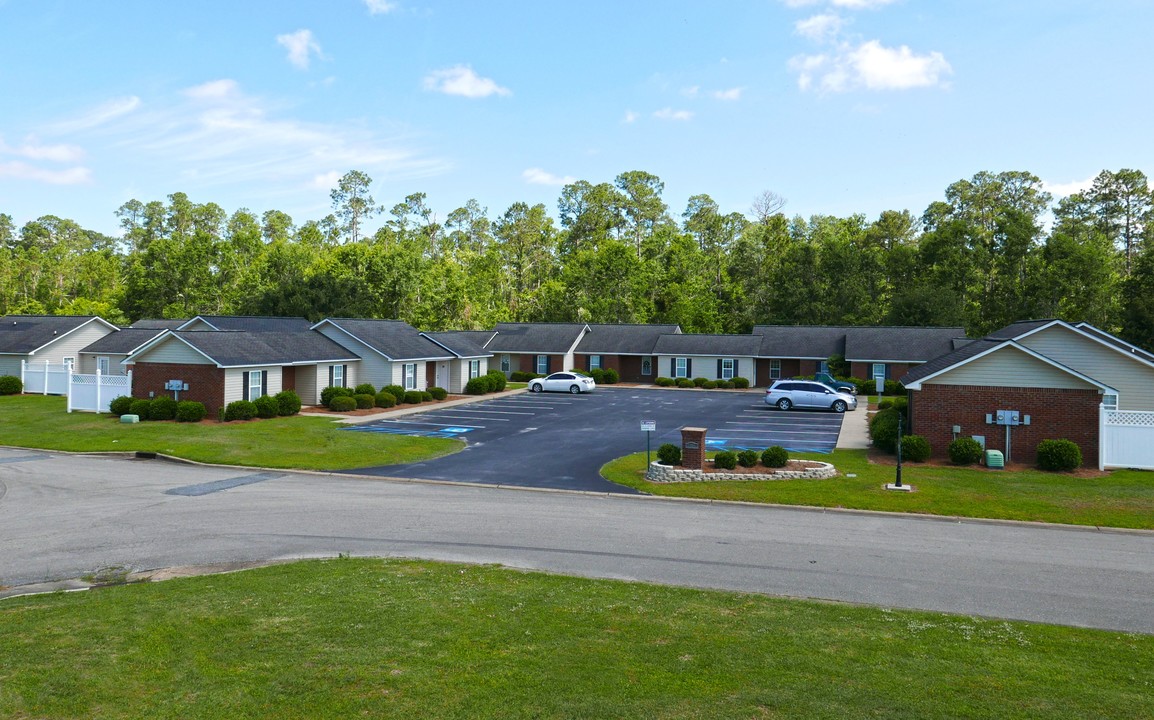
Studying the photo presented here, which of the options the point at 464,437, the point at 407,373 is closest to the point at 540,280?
the point at 407,373

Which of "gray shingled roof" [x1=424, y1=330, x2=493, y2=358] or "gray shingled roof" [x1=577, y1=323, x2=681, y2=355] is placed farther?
"gray shingled roof" [x1=577, y1=323, x2=681, y2=355]

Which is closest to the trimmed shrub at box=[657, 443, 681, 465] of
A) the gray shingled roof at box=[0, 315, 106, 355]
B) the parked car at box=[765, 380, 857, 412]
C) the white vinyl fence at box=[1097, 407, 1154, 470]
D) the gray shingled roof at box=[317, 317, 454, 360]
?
the white vinyl fence at box=[1097, 407, 1154, 470]

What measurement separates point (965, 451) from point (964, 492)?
4.40 metres

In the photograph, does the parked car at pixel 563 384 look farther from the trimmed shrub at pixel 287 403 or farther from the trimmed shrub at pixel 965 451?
the trimmed shrub at pixel 965 451

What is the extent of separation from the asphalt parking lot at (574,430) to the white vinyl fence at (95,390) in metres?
12.6

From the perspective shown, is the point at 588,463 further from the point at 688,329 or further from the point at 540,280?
the point at 540,280

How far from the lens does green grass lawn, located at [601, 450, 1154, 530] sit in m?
18.5

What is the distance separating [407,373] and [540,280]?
56296 millimetres

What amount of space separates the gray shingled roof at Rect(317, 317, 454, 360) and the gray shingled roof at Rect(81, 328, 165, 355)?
1268 cm

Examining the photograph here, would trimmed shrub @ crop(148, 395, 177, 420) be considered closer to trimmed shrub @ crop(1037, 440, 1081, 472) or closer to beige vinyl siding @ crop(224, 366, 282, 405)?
beige vinyl siding @ crop(224, 366, 282, 405)

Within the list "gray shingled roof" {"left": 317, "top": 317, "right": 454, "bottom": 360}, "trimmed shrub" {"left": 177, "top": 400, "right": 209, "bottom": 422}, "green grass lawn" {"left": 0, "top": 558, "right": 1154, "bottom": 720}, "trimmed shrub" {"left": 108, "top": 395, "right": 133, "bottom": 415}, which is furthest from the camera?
"gray shingled roof" {"left": 317, "top": 317, "right": 454, "bottom": 360}

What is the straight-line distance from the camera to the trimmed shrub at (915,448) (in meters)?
25.2

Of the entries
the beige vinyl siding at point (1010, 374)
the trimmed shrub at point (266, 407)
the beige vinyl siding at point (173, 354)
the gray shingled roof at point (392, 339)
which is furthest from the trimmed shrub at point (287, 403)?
the beige vinyl siding at point (1010, 374)

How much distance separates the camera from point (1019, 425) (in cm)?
2519
